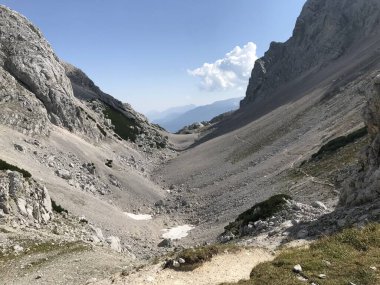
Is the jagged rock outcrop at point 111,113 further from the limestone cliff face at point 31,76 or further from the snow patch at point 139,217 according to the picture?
the snow patch at point 139,217

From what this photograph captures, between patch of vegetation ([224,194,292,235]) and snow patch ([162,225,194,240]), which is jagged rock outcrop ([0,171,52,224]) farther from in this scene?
snow patch ([162,225,194,240])

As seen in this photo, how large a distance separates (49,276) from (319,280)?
1610 cm

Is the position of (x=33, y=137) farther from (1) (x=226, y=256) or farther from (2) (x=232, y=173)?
(1) (x=226, y=256)

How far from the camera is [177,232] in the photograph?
55.3 m

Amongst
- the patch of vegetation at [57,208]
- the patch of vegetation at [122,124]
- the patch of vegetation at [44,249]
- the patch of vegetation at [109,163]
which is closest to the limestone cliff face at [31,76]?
the patch of vegetation at [109,163]

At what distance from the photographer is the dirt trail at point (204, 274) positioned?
19047mm

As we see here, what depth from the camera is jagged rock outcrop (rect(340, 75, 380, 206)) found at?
91.2ft

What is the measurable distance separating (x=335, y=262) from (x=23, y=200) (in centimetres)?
2909

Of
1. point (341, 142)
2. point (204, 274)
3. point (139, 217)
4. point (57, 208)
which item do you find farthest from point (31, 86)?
point (204, 274)

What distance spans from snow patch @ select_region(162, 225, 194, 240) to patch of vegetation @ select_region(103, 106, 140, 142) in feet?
229

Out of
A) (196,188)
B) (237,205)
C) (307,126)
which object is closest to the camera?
(237,205)

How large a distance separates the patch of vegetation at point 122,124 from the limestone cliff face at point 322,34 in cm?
7244

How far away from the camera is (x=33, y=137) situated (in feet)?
214

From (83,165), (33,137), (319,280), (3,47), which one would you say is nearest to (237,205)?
(83,165)
